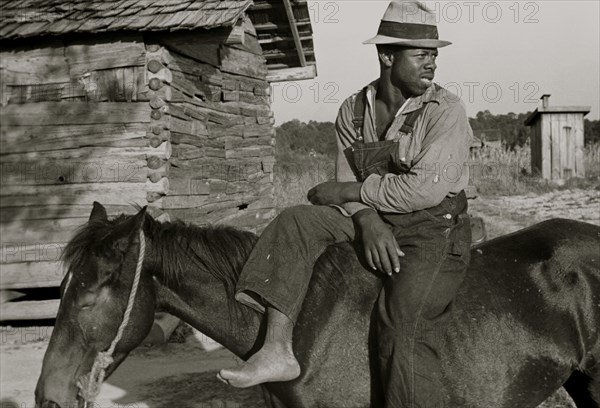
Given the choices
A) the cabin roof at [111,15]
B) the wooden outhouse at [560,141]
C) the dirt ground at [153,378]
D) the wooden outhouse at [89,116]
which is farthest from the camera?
the wooden outhouse at [560,141]

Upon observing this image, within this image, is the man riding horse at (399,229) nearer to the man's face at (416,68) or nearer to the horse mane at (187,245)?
the man's face at (416,68)

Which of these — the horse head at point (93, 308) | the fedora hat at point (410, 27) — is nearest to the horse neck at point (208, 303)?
the horse head at point (93, 308)

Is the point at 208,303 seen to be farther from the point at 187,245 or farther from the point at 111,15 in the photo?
the point at 111,15

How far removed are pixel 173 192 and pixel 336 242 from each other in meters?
5.00

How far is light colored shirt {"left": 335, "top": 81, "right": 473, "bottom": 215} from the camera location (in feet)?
9.06

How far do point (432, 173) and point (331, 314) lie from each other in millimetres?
798

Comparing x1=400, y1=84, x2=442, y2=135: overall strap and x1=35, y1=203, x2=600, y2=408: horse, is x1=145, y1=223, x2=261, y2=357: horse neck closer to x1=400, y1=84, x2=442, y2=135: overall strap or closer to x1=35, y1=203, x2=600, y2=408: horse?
x1=35, y1=203, x2=600, y2=408: horse

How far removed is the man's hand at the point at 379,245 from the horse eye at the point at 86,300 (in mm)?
1226

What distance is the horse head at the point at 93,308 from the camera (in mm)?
2617

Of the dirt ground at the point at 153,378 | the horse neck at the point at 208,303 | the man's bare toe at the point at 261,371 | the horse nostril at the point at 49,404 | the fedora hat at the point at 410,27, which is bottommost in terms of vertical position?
the dirt ground at the point at 153,378

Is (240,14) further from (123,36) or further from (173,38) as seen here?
(123,36)

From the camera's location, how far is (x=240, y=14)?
7.17 metres

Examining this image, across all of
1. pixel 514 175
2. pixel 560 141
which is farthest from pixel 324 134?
pixel 560 141

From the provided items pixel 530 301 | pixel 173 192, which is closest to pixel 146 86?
pixel 173 192
